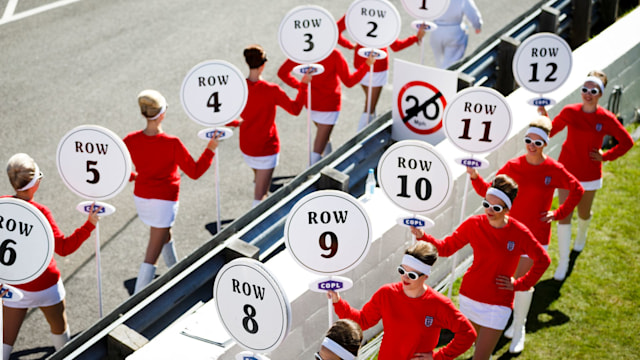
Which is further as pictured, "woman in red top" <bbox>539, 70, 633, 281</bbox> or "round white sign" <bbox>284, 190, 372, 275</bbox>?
"woman in red top" <bbox>539, 70, 633, 281</bbox>

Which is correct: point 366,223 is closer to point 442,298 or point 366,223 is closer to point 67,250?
point 442,298

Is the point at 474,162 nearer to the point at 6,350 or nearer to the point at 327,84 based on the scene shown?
the point at 327,84

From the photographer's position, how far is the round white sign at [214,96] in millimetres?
7844

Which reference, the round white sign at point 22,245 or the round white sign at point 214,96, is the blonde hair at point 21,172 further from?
the round white sign at point 214,96

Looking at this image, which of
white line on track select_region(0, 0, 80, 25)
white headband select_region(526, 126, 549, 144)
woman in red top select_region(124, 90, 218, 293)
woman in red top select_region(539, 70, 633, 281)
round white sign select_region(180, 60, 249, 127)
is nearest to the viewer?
white headband select_region(526, 126, 549, 144)

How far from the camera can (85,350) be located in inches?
241

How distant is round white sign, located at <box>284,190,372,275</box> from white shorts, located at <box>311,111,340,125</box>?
3607 mm

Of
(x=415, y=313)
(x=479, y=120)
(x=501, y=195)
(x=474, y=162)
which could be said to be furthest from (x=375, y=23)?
(x=415, y=313)

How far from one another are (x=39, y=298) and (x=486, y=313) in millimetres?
3714

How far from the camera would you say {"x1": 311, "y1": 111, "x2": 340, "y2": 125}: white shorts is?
370 inches

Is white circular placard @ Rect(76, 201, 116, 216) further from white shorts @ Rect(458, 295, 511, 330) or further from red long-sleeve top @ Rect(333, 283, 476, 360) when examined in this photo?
white shorts @ Rect(458, 295, 511, 330)

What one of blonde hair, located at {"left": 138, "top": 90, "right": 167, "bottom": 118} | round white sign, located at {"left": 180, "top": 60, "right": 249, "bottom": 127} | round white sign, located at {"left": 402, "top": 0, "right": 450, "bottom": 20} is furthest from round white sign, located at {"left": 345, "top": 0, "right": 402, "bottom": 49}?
blonde hair, located at {"left": 138, "top": 90, "right": 167, "bottom": 118}

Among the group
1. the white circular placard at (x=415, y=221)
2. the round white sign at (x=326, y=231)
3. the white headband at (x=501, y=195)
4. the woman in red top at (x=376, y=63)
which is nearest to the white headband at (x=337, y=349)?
the round white sign at (x=326, y=231)

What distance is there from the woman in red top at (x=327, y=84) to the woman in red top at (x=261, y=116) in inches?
18.0
